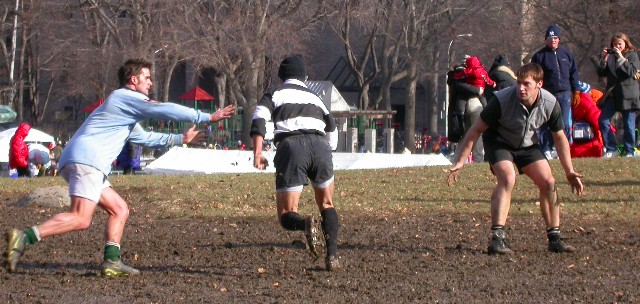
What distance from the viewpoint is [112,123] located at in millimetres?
8141

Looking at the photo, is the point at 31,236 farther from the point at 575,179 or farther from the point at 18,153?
the point at 18,153

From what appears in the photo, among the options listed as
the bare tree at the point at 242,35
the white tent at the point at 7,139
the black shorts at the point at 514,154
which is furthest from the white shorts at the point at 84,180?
the bare tree at the point at 242,35

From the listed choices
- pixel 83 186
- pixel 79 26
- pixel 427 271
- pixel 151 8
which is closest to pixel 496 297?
pixel 427 271

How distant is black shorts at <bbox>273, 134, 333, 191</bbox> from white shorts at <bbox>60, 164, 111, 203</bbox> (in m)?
1.35

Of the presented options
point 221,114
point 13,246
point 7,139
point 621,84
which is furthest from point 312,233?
point 7,139

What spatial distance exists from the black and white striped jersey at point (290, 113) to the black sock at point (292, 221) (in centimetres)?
58

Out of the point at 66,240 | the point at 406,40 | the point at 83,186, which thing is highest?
the point at 406,40

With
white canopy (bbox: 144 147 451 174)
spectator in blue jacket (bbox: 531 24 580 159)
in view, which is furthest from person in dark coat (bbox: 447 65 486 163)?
white canopy (bbox: 144 147 451 174)

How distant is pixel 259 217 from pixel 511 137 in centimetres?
408

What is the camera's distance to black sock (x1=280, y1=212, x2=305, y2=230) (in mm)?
8312

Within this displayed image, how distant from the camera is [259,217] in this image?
12.4 m

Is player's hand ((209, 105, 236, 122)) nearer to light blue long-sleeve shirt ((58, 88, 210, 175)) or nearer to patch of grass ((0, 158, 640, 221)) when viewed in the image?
light blue long-sleeve shirt ((58, 88, 210, 175))

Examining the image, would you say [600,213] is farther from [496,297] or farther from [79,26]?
[79,26]

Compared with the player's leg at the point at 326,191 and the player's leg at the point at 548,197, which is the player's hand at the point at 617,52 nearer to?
the player's leg at the point at 548,197
